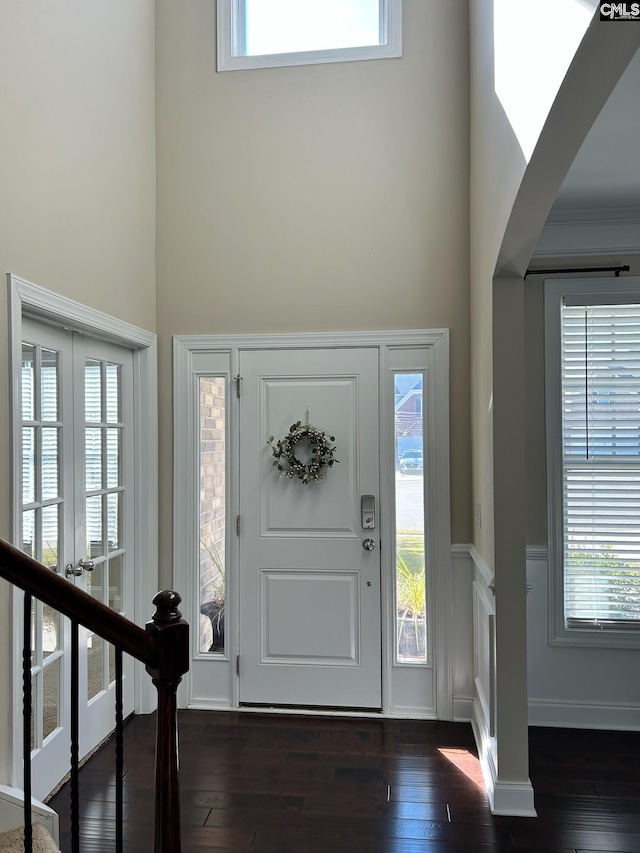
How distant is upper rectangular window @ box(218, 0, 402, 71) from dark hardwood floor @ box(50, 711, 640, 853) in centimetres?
366

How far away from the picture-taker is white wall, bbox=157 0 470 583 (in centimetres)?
351

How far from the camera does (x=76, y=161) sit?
2789mm

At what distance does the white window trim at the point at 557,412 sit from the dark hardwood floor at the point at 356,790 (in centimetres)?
54

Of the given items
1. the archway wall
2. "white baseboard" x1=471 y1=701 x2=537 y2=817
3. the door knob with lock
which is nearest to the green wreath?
the archway wall

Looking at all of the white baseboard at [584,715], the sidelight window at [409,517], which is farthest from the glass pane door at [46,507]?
the white baseboard at [584,715]

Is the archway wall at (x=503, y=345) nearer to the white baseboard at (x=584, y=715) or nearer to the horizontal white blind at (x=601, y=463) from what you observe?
the white baseboard at (x=584, y=715)

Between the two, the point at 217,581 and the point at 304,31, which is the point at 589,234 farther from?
the point at 217,581

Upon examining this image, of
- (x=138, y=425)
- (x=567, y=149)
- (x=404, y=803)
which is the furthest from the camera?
(x=138, y=425)

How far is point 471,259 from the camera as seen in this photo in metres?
3.45

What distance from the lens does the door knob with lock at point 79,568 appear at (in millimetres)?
2871

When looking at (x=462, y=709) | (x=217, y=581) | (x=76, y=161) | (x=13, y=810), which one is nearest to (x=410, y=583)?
(x=462, y=709)

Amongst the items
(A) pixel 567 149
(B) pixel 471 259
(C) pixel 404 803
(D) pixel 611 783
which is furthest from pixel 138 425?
(D) pixel 611 783

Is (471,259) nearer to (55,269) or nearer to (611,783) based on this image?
(55,269)

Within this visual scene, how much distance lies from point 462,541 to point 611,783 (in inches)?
50.3
